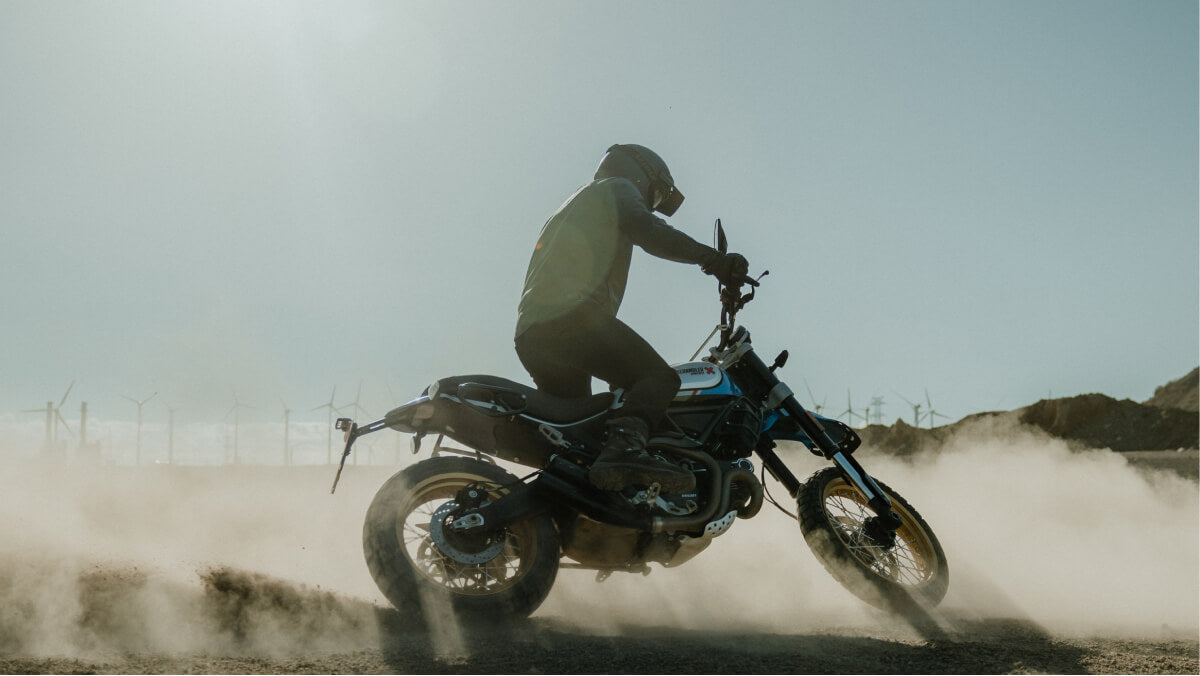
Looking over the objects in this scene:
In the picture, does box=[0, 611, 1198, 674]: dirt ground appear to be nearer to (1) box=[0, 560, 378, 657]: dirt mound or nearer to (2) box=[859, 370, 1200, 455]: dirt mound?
(1) box=[0, 560, 378, 657]: dirt mound

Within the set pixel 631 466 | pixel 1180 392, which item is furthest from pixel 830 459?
pixel 1180 392

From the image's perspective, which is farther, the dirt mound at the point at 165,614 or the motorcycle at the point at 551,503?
the motorcycle at the point at 551,503

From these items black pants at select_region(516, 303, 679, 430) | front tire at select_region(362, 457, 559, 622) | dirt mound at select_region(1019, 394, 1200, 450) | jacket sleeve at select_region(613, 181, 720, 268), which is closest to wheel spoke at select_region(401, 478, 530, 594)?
front tire at select_region(362, 457, 559, 622)

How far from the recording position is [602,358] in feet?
21.8

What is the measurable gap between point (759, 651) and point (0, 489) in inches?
362

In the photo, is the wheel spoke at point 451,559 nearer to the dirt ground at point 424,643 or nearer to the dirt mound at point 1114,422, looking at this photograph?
the dirt ground at point 424,643

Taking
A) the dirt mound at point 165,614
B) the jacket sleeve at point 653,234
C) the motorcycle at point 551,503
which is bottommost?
the dirt mound at point 165,614

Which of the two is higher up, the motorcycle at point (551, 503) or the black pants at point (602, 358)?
the black pants at point (602, 358)

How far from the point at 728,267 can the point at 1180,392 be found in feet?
302

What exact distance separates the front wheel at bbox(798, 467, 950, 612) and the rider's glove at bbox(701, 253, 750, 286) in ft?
6.00

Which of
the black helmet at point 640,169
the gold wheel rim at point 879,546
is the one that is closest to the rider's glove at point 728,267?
the black helmet at point 640,169

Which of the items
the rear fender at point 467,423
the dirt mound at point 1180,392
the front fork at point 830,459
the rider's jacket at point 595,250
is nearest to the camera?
the rear fender at point 467,423

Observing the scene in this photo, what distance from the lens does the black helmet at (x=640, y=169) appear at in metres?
7.58

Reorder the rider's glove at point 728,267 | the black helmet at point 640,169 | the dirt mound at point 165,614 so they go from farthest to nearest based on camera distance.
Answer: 1. the black helmet at point 640,169
2. the rider's glove at point 728,267
3. the dirt mound at point 165,614
